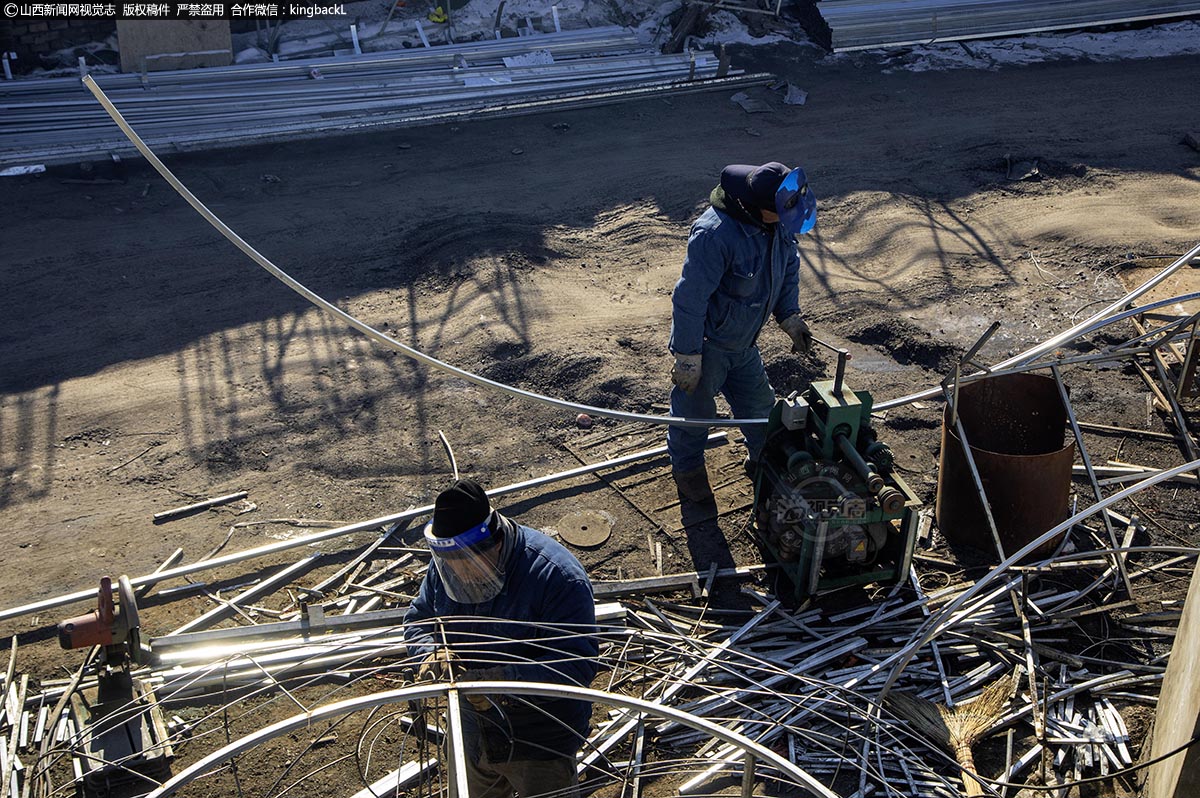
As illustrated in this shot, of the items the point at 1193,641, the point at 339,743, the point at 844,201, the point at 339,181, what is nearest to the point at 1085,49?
the point at 844,201

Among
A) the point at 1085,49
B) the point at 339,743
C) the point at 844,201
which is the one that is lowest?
the point at 339,743

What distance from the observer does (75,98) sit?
13.9 metres

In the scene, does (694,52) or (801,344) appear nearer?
(801,344)

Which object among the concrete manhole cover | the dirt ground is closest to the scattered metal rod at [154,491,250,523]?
the dirt ground

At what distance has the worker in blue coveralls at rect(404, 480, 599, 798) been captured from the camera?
4.15 m

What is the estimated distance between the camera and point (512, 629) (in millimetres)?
4398

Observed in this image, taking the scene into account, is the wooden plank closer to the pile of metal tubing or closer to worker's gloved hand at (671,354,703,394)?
the pile of metal tubing

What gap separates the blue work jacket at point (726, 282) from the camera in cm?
662

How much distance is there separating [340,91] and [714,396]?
Answer: 31.8 feet

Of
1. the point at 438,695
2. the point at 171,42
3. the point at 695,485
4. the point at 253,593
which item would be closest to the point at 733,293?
the point at 695,485

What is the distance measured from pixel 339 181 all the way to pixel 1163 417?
9.64 m

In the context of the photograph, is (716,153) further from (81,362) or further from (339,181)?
(81,362)

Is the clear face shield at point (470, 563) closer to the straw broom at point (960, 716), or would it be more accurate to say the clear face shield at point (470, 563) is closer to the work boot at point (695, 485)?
the straw broom at point (960, 716)

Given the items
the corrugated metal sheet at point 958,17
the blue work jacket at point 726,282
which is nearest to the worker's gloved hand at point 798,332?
the blue work jacket at point 726,282
